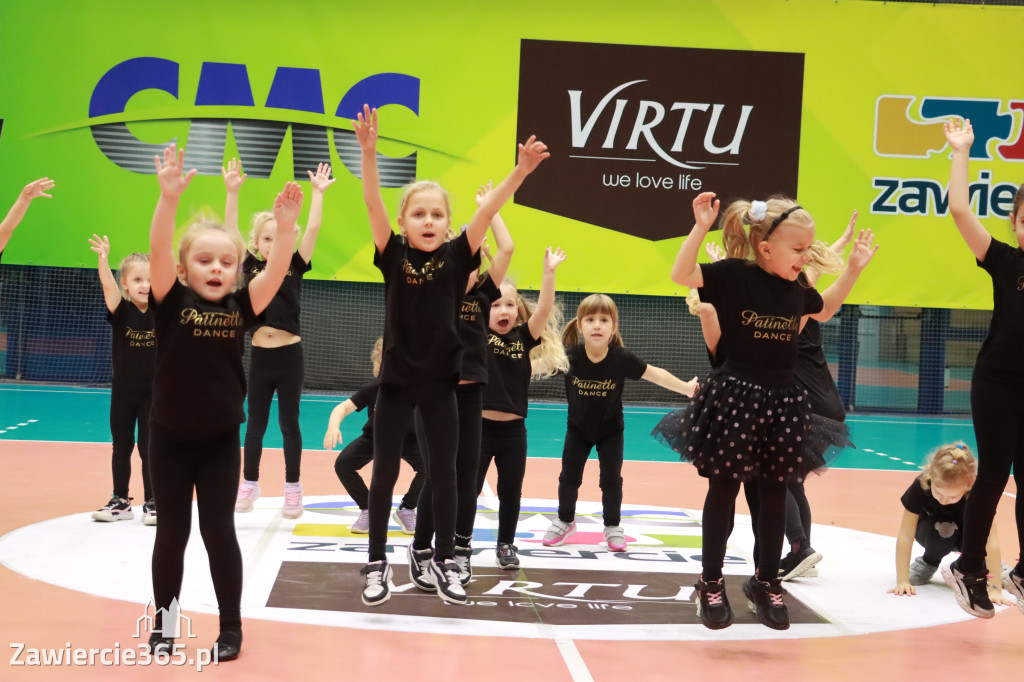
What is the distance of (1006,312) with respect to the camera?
10.2 ft

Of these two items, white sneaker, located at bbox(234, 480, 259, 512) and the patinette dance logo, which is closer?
white sneaker, located at bbox(234, 480, 259, 512)

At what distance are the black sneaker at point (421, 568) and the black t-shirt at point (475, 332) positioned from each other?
0.69m

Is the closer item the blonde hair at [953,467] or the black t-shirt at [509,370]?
the blonde hair at [953,467]

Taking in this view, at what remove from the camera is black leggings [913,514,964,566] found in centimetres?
391

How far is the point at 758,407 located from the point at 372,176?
1.46m

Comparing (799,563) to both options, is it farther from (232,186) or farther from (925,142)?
(925,142)

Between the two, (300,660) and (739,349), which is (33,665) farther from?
(739,349)

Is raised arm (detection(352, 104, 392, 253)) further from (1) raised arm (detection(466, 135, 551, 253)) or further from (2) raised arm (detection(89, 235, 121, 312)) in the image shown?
(2) raised arm (detection(89, 235, 121, 312))

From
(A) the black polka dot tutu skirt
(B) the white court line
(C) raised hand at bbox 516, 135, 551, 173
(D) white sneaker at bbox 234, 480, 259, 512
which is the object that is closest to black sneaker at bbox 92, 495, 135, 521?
(D) white sneaker at bbox 234, 480, 259, 512

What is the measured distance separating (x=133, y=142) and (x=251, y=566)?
24.4 ft

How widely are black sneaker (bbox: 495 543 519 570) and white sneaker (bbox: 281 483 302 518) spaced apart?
1216 mm

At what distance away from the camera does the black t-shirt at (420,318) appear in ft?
10.8

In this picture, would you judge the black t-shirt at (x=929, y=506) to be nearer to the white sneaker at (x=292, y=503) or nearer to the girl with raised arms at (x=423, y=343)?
the girl with raised arms at (x=423, y=343)

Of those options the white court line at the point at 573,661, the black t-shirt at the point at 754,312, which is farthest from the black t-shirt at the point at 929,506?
the white court line at the point at 573,661
